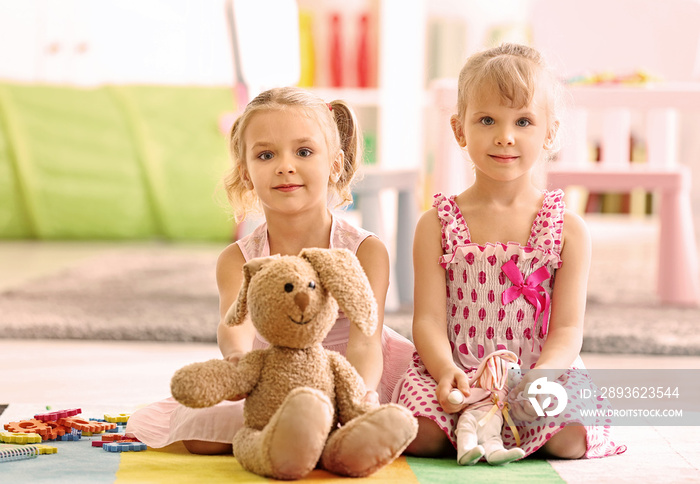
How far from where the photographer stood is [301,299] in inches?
41.1

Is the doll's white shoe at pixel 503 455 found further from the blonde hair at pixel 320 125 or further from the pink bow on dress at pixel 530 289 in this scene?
the blonde hair at pixel 320 125

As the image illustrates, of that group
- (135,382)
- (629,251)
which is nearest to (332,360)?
(135,382)

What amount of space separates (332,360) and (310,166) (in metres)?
0.28

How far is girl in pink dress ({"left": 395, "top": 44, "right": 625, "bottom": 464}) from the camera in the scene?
4.17 ft

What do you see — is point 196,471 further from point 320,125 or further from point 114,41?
point 114,41

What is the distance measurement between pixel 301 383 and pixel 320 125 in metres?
0.37

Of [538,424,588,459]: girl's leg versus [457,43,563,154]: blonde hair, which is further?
[457,43,563,154]: blonde hair

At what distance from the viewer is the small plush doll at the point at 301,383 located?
101 cm

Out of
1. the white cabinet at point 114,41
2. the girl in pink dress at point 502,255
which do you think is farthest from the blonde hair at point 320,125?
the white cabinet at point 114,41

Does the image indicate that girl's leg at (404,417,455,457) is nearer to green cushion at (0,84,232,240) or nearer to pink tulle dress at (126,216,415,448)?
pink tulle dress at (126,216,415,448)

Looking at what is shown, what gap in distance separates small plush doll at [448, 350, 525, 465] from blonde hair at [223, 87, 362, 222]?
342mm

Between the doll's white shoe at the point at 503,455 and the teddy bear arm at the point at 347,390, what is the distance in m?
A: 0.17

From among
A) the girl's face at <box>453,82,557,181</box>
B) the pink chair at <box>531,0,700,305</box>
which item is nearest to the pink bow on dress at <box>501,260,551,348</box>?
the girl's face at <box>453,82,557,181</box>

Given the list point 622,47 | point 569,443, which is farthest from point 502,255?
point 622,47
